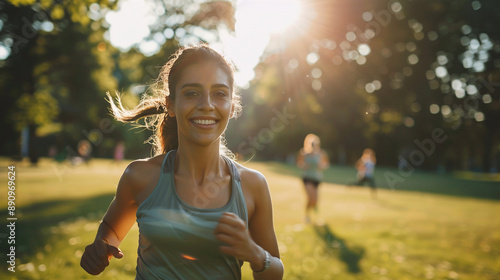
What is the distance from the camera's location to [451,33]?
6141mm

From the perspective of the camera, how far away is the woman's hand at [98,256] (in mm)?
2152

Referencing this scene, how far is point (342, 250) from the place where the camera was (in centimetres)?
778

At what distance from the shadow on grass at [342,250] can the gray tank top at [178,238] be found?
489cm

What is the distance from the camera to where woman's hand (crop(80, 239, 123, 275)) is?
2.15 m

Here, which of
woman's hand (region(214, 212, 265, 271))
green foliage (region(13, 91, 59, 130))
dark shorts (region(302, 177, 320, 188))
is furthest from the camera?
green foliage (region(13, 91, 59, 130))

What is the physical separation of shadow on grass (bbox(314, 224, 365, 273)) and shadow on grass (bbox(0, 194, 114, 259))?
5.58m

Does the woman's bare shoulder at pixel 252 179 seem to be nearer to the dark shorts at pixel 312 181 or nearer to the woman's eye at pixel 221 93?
the woman's eye at pixel 221 93

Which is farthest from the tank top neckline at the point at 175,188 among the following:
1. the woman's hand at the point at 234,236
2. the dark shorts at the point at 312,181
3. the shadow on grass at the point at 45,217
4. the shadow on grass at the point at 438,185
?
the shadow on grass at the point at 438,185

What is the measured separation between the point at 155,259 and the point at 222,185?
56 cm

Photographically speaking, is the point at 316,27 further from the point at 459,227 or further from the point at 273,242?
the point at 459,227

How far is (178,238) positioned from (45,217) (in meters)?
9.65

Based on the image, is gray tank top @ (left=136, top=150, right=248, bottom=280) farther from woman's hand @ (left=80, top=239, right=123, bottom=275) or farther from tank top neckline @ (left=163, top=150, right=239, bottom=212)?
woman's hand @ (left=80, top=239, right=123, bottom=275)

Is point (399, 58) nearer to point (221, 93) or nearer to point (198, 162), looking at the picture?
point (221, 93)

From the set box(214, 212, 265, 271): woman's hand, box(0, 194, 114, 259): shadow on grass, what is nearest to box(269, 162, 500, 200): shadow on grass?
box(0, 194, 114, 259): shadow on grass
